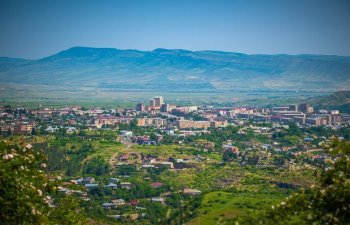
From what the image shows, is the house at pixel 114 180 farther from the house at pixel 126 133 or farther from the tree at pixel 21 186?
the tree at pixel 21 186

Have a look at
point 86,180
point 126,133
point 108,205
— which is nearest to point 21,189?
point 108,205

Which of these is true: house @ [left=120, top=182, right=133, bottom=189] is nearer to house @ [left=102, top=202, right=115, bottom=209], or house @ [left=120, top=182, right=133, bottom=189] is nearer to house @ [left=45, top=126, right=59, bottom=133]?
house @ [left=102, top=202, right=115, bottom=209]

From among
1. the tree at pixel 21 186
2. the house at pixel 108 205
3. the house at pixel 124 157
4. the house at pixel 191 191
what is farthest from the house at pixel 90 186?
the tree at pixel 21 186

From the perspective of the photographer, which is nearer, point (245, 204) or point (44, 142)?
point (245, 204)

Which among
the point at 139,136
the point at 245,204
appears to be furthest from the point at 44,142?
the point at 245,204

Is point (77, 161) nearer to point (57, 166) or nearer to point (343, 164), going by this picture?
point (57, 166)
